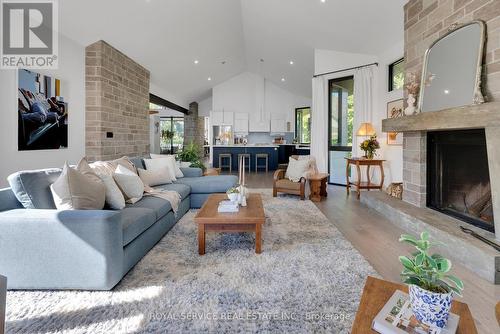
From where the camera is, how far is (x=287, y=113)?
11711 mm

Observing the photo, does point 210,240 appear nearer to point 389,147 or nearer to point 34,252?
point 34,252

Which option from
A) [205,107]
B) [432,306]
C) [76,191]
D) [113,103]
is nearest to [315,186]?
[76,191]

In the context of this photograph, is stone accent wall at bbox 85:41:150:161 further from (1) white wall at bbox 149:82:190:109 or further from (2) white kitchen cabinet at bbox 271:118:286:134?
(2) white kitchen cabinet at bbox 271:118:286:134

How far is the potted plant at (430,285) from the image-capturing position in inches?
37.2

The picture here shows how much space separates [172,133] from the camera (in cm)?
1362

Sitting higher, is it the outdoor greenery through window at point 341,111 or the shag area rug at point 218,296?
the outdoor greenery through window at point 341,111

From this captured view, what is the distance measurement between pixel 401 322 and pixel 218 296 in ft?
4.13

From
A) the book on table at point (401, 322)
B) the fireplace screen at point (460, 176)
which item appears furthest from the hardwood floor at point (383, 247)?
the book on table at point (401, 322)

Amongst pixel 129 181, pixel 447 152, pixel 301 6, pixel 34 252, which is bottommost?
pixel 34 252

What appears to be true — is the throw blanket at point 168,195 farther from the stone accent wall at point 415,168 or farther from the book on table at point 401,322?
the stone accent wall at point 415,168

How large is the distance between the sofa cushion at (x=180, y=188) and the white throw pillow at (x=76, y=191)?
138cm

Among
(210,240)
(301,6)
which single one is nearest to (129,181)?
(210,240)

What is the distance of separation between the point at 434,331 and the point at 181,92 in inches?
395

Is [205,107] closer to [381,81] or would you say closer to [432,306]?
[381,81]
